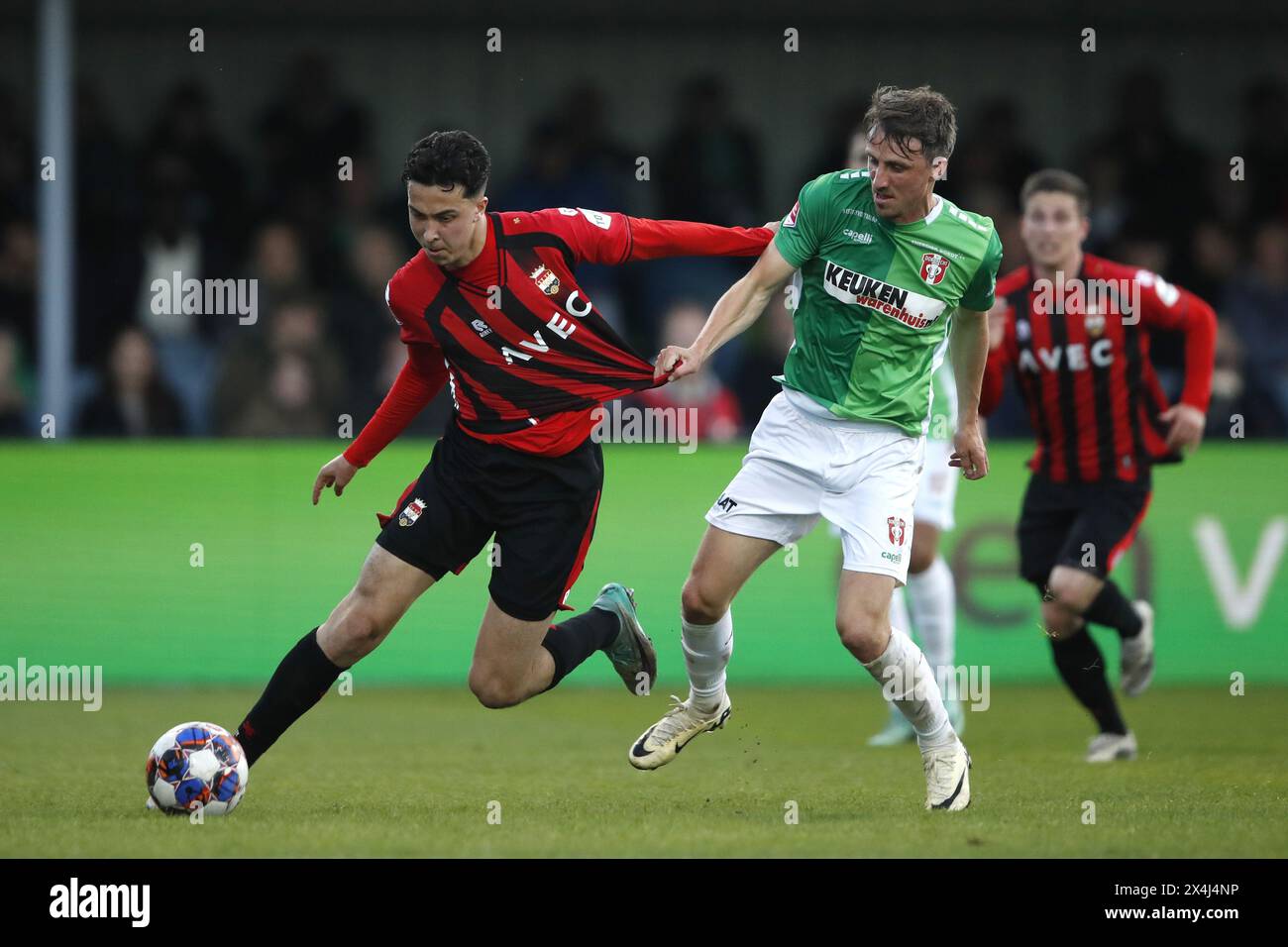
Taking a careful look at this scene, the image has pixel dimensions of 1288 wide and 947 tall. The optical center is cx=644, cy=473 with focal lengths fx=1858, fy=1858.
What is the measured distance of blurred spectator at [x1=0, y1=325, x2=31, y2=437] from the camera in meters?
12.6

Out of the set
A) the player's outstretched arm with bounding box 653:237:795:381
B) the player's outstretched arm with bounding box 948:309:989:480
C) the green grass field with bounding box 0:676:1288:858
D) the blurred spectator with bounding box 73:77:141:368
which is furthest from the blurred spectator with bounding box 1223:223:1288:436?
the blurred spectator with bounding box 73:77:141:368

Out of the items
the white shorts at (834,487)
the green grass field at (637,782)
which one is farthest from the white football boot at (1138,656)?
the white shorts at (834,487)

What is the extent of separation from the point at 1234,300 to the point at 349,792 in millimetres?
9054

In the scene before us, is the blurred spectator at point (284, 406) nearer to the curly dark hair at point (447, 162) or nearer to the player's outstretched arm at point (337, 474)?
the player's outstretched arm at point (337, 474)

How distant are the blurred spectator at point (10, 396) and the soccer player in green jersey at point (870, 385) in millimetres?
7649

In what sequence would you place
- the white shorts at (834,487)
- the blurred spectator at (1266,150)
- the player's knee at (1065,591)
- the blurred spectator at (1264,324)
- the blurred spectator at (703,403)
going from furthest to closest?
1. the blurred spectator at (1266,150)
2. the blurred spectator at (1264,324)
3. the blurred spectator at (703,403)
4. the player's knee at (1065,591)
5. the white shorts at (834,487)

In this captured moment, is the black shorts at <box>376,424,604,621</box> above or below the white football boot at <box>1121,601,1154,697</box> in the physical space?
above

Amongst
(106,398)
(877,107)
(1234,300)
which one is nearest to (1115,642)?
(1234,300)

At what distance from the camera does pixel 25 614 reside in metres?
10.2

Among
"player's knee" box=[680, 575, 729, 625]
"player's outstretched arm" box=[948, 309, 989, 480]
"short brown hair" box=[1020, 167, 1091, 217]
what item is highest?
"short brown hair" box=[1020, 167, 1091, 217]

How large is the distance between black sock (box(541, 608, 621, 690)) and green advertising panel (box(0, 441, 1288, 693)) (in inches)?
128

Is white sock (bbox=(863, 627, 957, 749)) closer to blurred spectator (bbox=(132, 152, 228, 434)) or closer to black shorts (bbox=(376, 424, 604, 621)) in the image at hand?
black shorts (bbox=(376, 424, 604, 621))

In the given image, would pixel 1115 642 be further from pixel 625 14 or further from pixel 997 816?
pixel 625 14

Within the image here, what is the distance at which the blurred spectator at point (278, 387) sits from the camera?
12383mm
